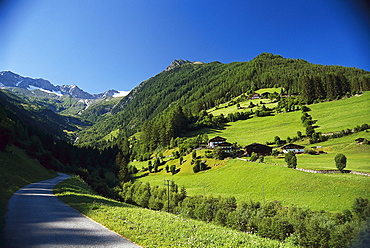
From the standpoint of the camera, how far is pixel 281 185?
53.7m

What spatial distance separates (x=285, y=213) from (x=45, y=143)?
12376 centimetres

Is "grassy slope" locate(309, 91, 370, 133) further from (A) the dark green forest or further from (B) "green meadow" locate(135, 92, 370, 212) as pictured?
(A) the dark green forest

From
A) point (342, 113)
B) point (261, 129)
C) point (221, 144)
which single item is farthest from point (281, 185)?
point (342, 113)

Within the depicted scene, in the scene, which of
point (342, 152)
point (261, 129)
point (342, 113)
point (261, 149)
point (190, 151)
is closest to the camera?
point (342, 152)

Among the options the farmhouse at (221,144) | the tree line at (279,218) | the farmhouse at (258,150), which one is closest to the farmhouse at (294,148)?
the farmhouse at (258,150)

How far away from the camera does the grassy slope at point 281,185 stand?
4241 centimetres

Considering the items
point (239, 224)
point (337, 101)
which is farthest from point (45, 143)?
point (337, 101)

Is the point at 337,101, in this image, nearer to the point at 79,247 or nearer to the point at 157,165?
the point at 157,165

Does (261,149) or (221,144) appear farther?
(221,144)

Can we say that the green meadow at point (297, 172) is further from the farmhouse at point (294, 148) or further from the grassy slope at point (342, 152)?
the farmhouse at point (294, 148)

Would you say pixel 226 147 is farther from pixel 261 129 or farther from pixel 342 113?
pixel 342 113

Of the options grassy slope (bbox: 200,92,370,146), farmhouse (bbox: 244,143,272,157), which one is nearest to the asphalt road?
farmhouse (bbox: 244,143,272,157)

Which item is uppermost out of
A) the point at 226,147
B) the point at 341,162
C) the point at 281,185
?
the point at 226,147

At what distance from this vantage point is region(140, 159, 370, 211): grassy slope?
1670 inches
